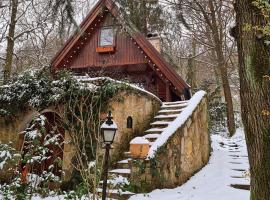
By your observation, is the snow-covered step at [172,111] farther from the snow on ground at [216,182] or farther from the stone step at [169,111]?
the snow on ground at [216,182]

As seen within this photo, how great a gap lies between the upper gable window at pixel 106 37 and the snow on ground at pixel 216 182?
6.28 metres

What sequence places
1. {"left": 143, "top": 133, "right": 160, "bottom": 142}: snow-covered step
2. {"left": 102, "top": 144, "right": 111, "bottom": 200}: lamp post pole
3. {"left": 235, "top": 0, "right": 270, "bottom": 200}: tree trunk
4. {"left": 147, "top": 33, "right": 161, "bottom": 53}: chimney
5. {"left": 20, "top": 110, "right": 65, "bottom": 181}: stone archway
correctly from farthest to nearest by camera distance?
{"left": 147, "top": 33, "right": 161, "bottom": 53}: chimney, {"left": 143, "top": 133, "right": 160, "bottom": 142}: snow-covered step, {"left": 20, "top": 110, "right": 65, "bottom": 181}: stone archway, {"left": 102, "top": 144, "right": 111, "bottom": 200}: lamp post pole, {"left": 235, "top": 0, "right": 270, "bottom": 200}: tree trunk

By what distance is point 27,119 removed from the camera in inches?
359

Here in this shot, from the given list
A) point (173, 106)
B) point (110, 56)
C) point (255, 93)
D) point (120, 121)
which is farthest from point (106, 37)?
point (255, 93)

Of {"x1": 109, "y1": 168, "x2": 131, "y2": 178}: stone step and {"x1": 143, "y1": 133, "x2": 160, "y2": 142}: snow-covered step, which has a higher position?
{"x1": 143, "y1": 133, "x2": 160, "y2": 142}: snow-covered step

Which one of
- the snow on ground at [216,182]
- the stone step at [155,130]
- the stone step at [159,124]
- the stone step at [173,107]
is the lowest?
the snow on ground at [216,182]

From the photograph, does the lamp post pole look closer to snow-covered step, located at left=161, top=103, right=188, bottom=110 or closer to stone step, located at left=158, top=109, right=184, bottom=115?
stone step, located at left=158, top=109, right=184, bottom=115

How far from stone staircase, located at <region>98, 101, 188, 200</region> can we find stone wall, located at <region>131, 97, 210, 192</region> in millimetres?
310

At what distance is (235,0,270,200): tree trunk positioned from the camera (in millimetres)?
4238

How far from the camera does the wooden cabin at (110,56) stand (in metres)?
13.7

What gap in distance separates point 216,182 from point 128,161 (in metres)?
2.25

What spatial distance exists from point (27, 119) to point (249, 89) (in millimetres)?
6437

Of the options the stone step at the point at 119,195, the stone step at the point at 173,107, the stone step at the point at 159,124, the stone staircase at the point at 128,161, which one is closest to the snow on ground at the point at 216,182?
the stone step at the point at 119,195

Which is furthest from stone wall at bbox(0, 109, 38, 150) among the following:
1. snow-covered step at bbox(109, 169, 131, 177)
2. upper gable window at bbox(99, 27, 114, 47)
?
upper gable window at bbox(99, 27, 114, 47)
